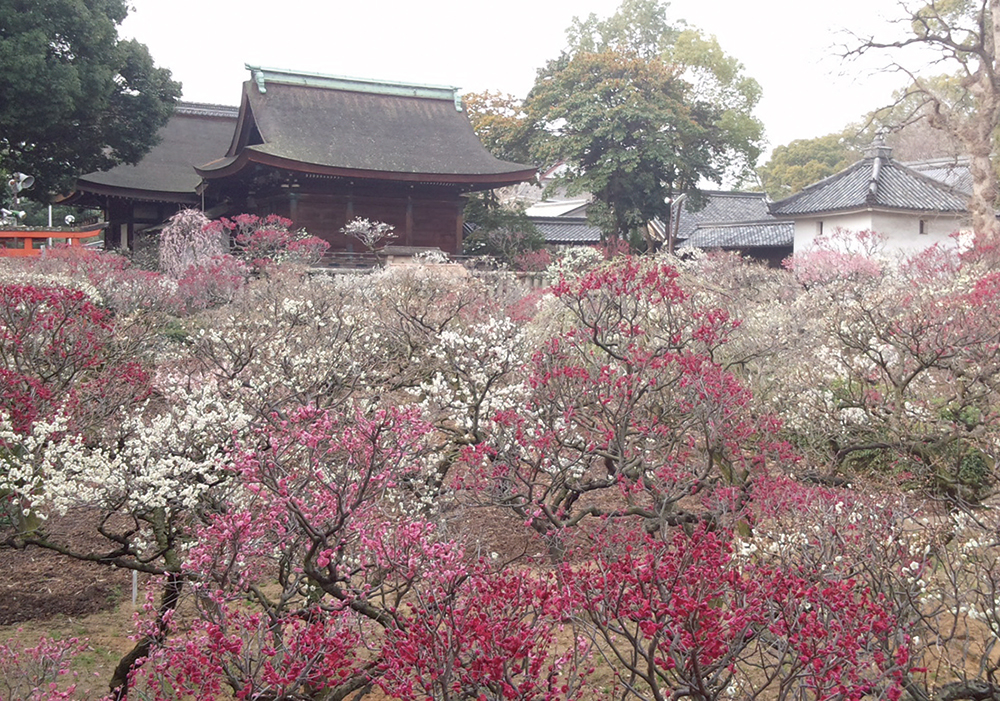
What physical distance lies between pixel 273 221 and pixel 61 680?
582 inches

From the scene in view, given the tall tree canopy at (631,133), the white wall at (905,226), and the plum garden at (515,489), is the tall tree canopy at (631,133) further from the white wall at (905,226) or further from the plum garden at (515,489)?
the plum garden at (515,489)

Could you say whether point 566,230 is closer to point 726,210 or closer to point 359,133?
point 726,210

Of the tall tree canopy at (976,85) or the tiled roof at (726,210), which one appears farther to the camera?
the tiled roof at (726,210)

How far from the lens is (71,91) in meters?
19.5

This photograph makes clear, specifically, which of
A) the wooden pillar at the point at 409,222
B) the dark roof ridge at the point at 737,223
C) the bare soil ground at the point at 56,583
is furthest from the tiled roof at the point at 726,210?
the bare soil ground at the point at 56,583

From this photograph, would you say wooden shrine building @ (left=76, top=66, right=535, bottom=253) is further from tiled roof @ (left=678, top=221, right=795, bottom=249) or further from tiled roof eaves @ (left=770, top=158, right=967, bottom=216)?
tiled roof eaves @ (left=770, top=158, right=967, bottom=216)

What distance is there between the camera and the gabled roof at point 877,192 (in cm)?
2633

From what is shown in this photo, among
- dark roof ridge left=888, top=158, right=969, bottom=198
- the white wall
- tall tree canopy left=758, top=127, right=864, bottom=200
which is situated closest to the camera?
dark roof ridge left=888, top=158, right=969, bottom=198

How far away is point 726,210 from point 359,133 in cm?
1864

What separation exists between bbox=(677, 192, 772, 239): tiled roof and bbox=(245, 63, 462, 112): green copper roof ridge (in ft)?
40.8

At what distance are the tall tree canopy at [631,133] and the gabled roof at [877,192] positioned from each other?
2.52 metres

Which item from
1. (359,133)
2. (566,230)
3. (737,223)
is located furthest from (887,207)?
(359,133)

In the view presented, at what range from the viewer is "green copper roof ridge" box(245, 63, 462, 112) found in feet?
79.2

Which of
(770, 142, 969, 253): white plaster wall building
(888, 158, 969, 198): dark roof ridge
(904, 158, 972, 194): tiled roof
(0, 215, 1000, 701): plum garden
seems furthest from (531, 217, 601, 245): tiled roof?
(0, 215, 1000, 701): plum garden
